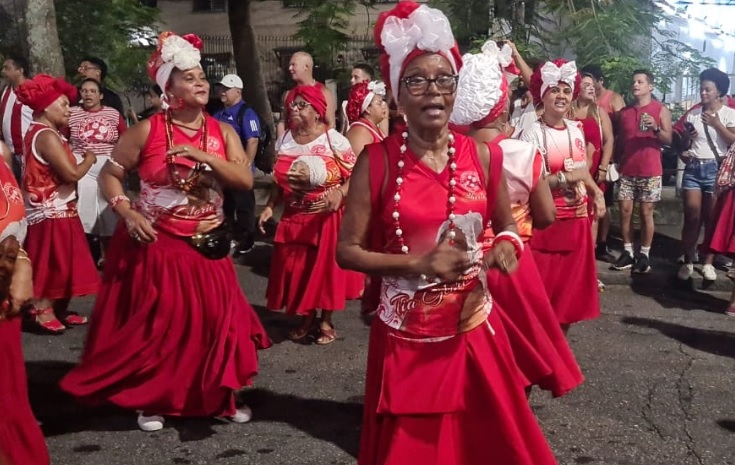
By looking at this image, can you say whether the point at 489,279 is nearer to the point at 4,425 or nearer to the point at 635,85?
the point at 4,425

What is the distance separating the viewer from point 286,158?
20.6ft

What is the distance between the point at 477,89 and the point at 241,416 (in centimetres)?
231

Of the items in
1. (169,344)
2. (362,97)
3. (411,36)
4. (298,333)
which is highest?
(411,36)

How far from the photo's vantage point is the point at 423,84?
2.83 metres

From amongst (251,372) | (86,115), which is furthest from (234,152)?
(86,115)

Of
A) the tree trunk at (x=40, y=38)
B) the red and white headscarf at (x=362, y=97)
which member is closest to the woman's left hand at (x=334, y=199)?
the red and white headscarf at (x=362, y=97)

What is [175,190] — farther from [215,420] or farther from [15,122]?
[15,122]

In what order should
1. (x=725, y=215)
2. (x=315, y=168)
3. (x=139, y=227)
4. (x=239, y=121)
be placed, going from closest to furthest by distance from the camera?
(x=139, y=227), (x=315, y=168), (x=725, y=215), (x=239, y=121)

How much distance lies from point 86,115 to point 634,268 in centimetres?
553

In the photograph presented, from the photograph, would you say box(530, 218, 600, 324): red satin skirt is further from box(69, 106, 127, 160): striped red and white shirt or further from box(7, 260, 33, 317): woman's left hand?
box(69, 106, 127, 160): striped red and white shirt

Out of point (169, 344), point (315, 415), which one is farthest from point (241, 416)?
point (169, 344)

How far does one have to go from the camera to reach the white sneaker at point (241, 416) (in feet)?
16.0

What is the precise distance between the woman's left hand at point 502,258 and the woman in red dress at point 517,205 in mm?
641

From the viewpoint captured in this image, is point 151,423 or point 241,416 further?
point 241,416
